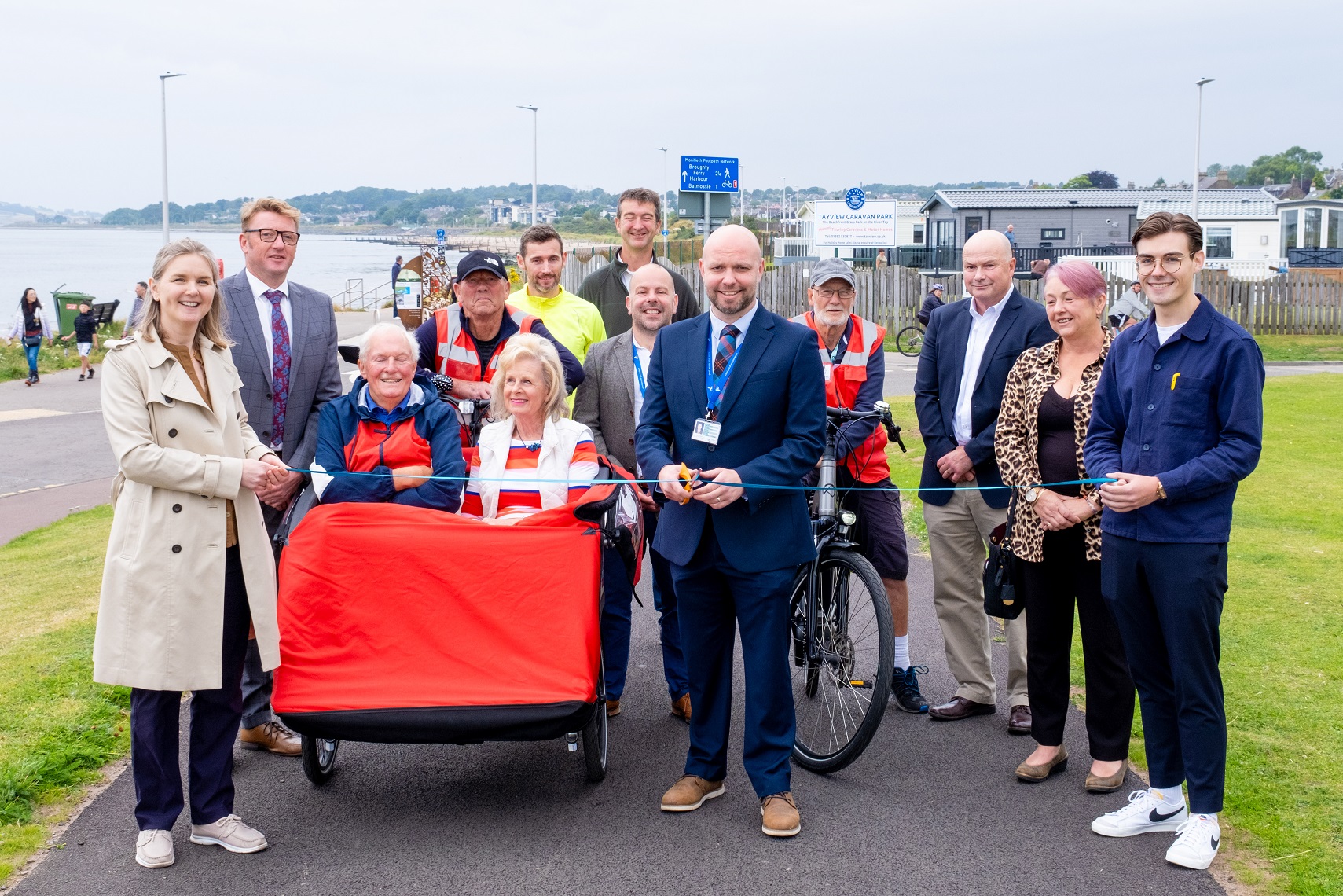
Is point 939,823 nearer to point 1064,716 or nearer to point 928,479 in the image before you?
point 1064,716

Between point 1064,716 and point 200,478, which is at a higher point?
point 200,478

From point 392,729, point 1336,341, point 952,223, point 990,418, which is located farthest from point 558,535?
point 952,223

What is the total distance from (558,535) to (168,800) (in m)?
1.69

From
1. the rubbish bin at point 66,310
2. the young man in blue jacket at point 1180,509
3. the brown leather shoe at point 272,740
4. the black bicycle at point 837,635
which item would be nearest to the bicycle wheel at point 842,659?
the black bicycle at point 837,635

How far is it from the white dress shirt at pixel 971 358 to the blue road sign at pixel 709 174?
1019cm

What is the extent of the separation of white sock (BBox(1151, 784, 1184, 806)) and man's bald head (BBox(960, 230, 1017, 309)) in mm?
2248

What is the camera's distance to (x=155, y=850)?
13.1 feet

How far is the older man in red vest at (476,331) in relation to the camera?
5605mm

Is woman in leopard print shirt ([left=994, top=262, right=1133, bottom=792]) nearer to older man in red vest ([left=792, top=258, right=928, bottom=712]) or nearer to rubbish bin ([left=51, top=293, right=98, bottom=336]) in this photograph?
older man in red vest ([left=792, top=258, right=928, bottom=712])

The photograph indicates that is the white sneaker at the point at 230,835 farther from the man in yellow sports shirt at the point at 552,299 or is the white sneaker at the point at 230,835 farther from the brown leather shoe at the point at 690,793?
the man in yellow sports shirt at the point at 552,299

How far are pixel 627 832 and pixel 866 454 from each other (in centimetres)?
213

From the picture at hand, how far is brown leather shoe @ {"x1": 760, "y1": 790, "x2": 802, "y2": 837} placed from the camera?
4195 mm

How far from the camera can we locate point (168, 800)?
13.4 ft

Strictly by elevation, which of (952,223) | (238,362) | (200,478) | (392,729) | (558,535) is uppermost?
(952,223)
